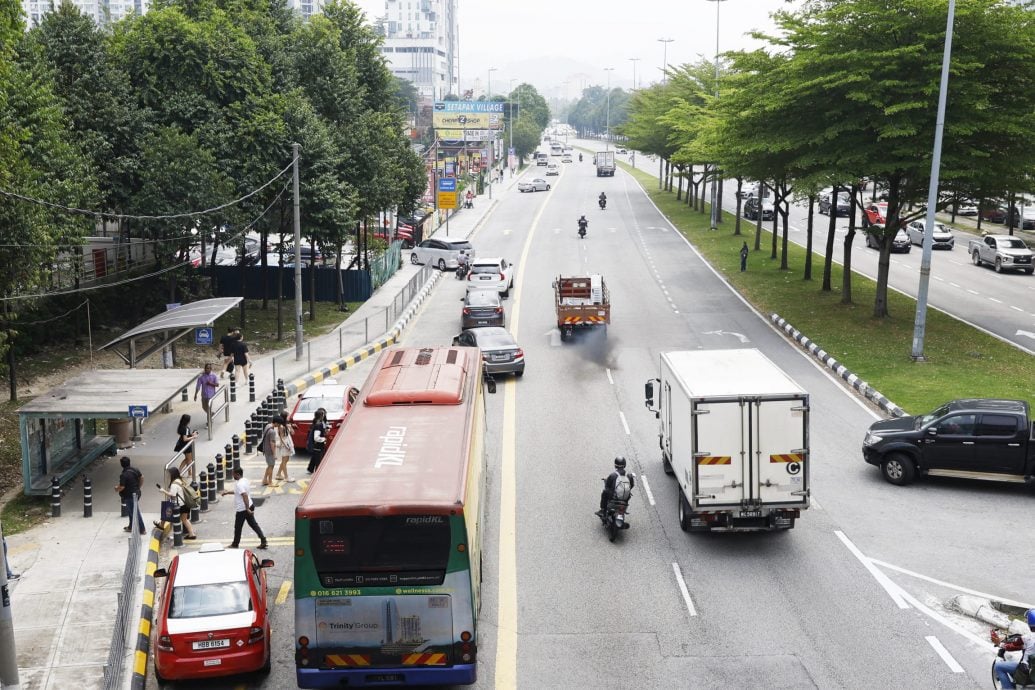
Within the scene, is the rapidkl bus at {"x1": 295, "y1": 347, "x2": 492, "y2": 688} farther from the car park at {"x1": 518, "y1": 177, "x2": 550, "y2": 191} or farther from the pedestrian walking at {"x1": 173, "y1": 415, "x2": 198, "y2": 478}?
the car park at {"x1": 518, "y1": 177, "x2": 550, "y2": 191}

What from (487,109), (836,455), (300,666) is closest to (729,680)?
(300,666)

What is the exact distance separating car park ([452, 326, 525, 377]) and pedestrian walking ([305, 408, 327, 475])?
28.2 feet

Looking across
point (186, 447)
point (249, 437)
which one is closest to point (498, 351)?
point (249, 437)

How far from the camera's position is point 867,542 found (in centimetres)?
1898

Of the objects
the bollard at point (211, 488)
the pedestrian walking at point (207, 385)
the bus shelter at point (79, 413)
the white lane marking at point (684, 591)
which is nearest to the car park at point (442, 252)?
the pedestrian walking at point (207, 385)

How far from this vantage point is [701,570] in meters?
17.8

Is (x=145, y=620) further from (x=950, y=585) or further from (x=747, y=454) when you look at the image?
(x=950, y=585)

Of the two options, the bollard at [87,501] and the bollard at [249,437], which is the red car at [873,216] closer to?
the bollard at [249,437]

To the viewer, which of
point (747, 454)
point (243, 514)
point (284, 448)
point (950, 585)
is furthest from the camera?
point (284, 448)

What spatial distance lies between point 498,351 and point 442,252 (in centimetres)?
2673

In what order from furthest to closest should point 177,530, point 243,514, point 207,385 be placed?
point 207,385 < point 177,530 < point 243,514

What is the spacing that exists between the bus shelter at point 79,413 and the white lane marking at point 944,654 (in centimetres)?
1462

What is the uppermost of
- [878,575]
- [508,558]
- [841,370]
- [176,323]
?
[176,323]

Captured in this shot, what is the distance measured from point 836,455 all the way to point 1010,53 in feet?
56.5
